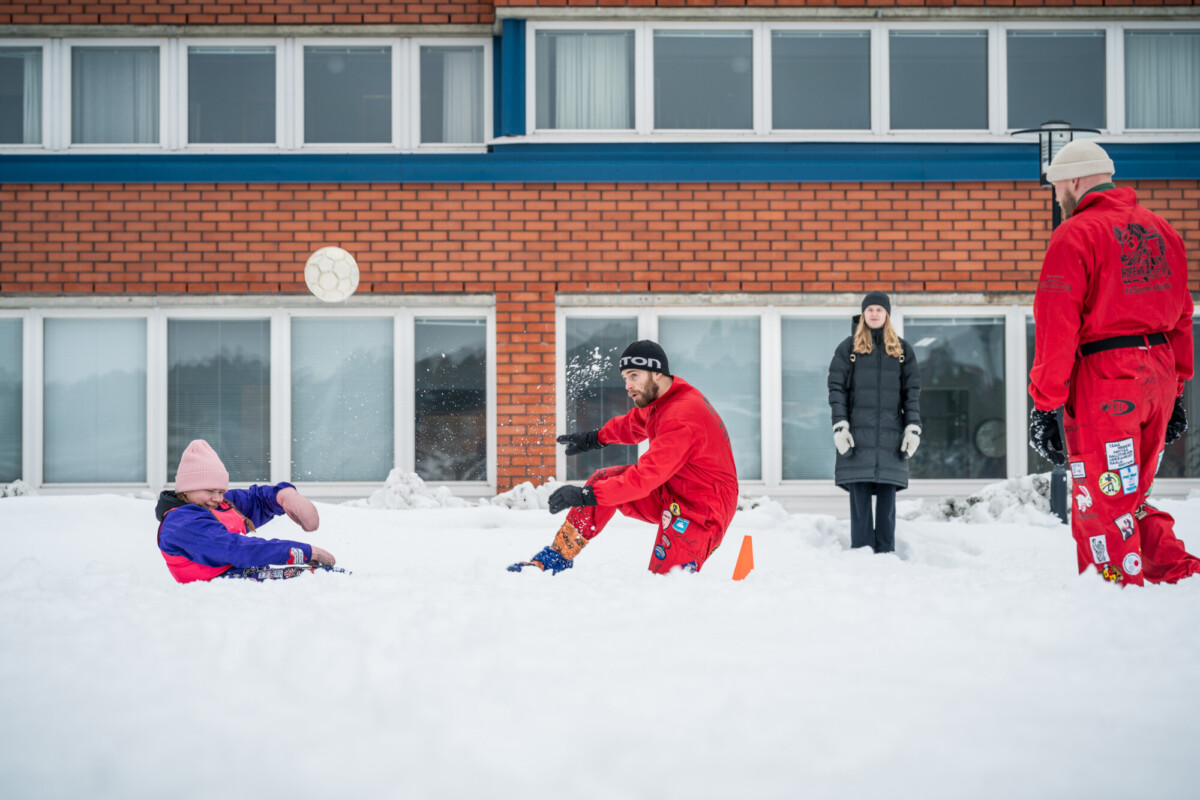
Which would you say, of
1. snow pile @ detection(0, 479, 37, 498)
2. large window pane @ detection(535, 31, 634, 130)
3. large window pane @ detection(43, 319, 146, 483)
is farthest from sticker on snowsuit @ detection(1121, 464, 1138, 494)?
snow pile @ detection(0, 479, 37, 498)

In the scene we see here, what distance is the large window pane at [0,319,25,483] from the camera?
8.04m

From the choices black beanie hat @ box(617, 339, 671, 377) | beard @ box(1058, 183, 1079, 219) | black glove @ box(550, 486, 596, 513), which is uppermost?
beard @ box(1058, 183, 1079, 219)

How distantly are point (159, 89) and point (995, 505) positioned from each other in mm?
8393

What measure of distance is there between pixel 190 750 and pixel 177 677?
1.31 feet

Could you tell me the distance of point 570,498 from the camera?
358 cm

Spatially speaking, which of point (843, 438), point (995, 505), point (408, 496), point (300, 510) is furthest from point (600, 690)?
point (995, 505)

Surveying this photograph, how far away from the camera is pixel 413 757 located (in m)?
1.71

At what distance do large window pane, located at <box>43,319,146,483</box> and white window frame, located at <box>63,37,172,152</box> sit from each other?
1.64 metres

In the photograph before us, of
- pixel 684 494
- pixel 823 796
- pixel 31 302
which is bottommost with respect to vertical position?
pixel 823 796

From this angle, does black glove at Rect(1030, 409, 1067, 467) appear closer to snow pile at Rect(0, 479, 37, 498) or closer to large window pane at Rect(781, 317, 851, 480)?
large window pane at Rect(781, 317, 851, 480)

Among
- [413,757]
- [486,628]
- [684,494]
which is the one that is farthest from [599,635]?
[684,494]

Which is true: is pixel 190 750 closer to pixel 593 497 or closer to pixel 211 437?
pixel 593 497

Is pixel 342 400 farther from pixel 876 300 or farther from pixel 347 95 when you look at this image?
pixel 876 300

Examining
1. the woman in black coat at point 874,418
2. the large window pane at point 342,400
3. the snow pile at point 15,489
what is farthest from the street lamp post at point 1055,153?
the snow pile at point 15,489
